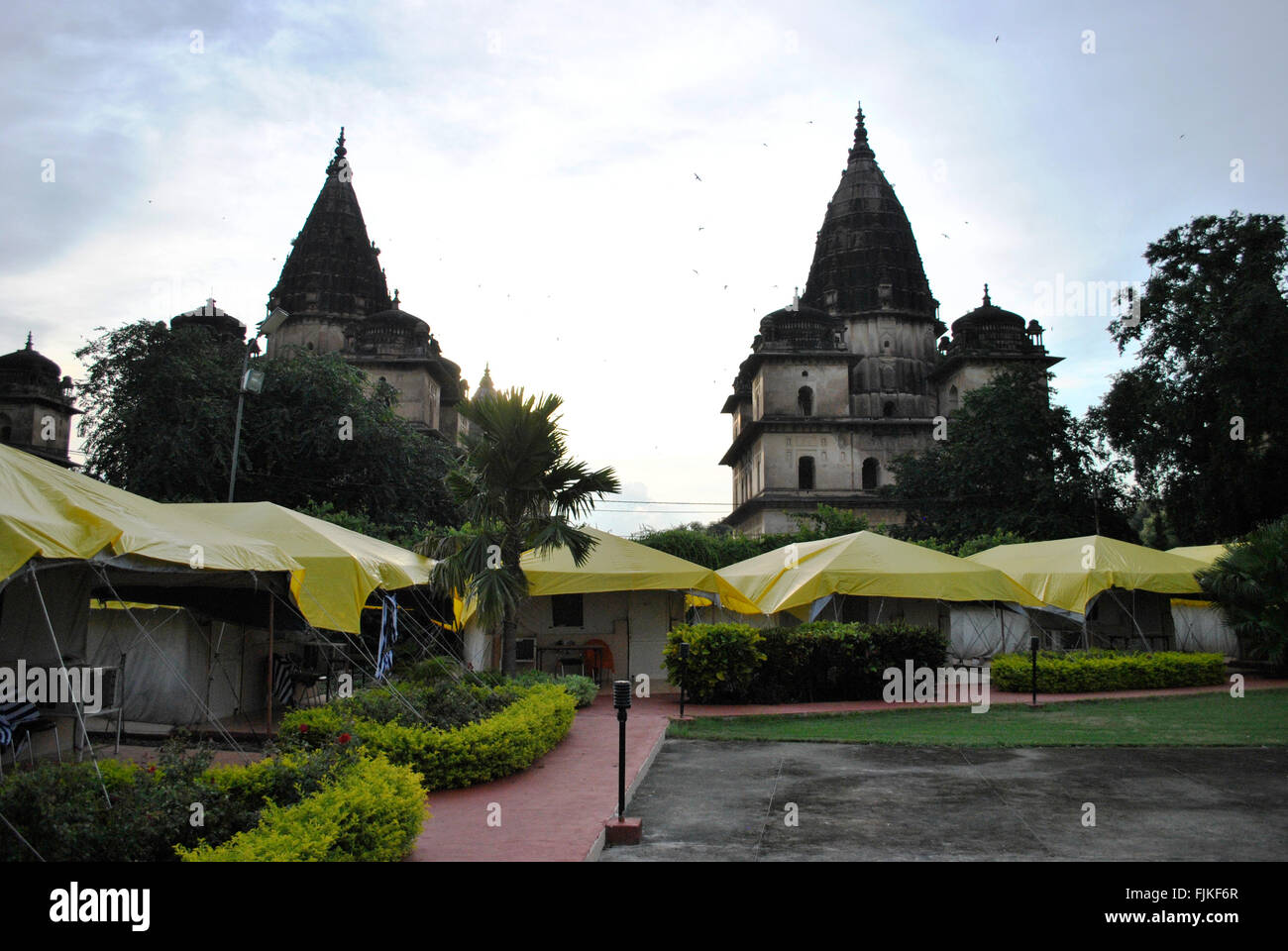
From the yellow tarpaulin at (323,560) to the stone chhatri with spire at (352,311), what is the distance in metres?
31.9

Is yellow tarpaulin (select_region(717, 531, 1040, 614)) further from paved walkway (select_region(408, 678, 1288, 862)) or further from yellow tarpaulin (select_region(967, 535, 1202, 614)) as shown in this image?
paved walkway (select_region(408, 678, 1288, 862))

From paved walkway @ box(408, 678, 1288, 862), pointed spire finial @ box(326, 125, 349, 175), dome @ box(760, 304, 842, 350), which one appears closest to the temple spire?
pointed spire finial @ box(326, 125, 349, 175)

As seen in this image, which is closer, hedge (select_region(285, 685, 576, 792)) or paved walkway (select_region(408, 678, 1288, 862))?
paved walkway (select_region(408, 678, 1288, 862))

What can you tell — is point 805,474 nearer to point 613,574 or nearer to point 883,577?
point 883,577

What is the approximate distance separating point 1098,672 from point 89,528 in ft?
57.3

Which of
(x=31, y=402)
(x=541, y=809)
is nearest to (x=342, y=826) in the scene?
(x=541, y=809)

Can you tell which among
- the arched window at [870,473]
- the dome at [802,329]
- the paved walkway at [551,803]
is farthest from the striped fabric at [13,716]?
the arched window at [870,473]

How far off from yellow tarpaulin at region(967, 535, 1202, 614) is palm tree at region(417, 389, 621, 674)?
39.3 ft

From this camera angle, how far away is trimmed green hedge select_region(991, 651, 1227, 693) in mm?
18766

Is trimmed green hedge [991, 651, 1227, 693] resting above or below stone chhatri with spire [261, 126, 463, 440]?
below

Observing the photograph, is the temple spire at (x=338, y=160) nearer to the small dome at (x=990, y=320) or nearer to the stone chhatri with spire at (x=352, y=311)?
the stone chhatri with spire at (x=352, y=311)

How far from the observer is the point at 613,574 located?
18.9 meters

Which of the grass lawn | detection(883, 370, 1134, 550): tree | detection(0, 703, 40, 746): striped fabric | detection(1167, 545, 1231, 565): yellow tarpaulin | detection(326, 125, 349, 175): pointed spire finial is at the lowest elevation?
the grass lawn

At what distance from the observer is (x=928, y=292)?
50.1 meters
